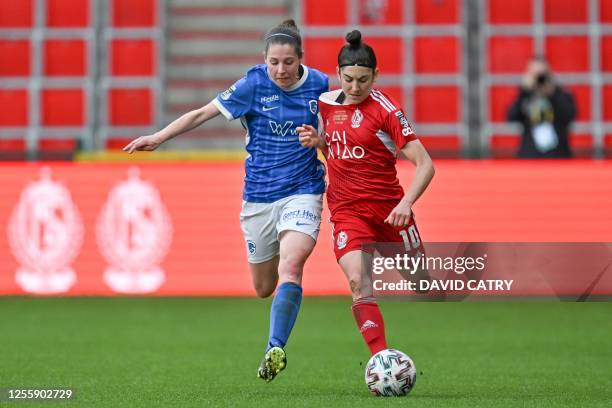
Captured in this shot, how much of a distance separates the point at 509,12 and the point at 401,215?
11.8 m

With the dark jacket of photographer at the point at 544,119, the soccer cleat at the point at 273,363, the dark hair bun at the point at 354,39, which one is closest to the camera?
the soccer cleat at the point at 273,363

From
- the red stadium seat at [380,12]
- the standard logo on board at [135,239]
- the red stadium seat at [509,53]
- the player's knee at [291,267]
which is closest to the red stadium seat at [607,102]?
the red stadium seat at [509,53]

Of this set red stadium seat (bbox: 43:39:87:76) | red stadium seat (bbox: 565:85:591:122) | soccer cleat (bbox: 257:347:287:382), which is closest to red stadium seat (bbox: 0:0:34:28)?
red stadium seat (bbox: 43:39:87:76)

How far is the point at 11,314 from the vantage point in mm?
12617

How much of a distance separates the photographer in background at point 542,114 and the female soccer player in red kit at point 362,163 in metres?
7.58

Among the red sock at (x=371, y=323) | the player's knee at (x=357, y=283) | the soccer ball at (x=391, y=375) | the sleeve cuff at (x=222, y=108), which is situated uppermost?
the sleeve cuff at (x=222, y=108)

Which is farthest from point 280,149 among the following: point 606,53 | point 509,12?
point 606,53

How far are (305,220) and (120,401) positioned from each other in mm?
1603

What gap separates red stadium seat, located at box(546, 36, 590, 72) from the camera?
1862 cm

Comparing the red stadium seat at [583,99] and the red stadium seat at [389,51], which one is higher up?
the red stadium seat at [389,51]

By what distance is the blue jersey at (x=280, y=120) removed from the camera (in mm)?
8195

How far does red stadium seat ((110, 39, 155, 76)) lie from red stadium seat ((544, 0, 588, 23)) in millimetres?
5120

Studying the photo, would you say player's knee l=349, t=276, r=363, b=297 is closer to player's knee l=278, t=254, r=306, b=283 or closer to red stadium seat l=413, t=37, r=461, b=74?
player's knee l=278, t=254, r=306, b=283

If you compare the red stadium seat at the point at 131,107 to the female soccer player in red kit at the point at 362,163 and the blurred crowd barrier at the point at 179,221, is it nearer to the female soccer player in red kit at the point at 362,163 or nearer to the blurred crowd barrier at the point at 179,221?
the blurred crowd barrier at the point at 179,221
